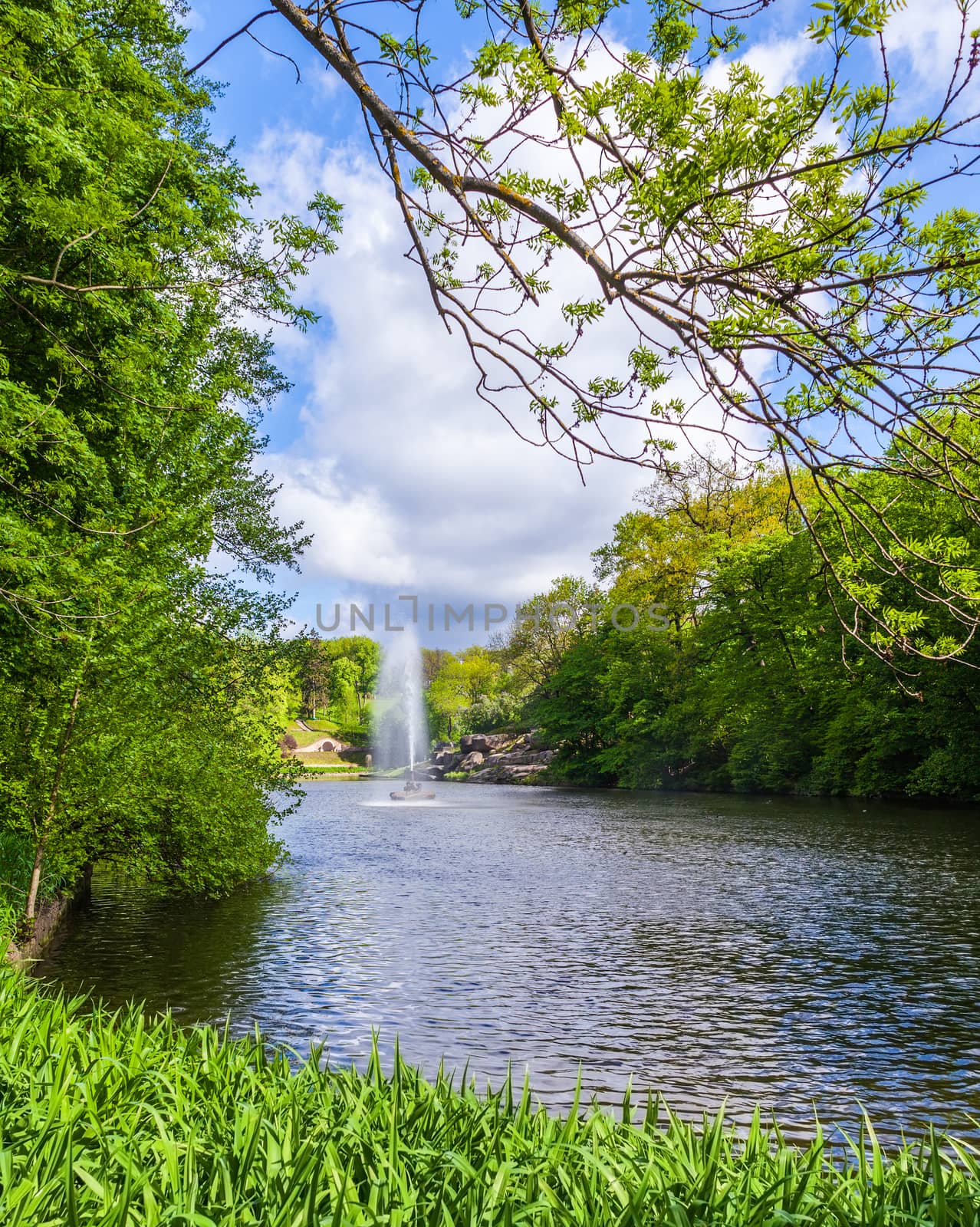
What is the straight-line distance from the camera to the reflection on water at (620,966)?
752cm

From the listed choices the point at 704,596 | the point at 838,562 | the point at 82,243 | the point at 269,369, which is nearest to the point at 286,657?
the point at 269,369

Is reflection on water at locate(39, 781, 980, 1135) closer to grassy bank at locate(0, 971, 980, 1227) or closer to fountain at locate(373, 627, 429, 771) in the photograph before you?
grassy bank at locate(0, 971, 980, 1227)

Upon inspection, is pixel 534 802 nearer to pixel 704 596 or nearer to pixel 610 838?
pixel 704 596

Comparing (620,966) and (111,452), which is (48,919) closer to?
(111,452)

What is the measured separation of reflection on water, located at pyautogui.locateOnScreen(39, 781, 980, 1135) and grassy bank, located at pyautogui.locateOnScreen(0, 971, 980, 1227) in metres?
2.87

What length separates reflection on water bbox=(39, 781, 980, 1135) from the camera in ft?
24.7

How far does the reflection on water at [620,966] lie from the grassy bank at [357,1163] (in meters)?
2.87

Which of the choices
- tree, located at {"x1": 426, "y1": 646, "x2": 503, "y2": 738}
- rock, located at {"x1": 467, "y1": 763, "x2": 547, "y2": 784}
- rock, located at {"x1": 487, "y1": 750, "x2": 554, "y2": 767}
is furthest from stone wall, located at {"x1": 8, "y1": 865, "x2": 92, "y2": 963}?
tree, located at {"x1": 426, "y1": 646, "x2": 503, "y2": 738}

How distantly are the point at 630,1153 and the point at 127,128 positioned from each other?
1163 centimetres

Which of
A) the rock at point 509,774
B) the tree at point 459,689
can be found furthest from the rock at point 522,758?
the tree at point 459,689

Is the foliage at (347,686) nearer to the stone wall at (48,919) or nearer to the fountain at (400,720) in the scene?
the fountain at (400,720)

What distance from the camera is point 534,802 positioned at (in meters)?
42.3

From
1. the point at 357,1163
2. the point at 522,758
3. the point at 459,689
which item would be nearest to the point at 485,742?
the point at 522,758

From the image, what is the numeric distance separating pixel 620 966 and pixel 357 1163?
326 inches
